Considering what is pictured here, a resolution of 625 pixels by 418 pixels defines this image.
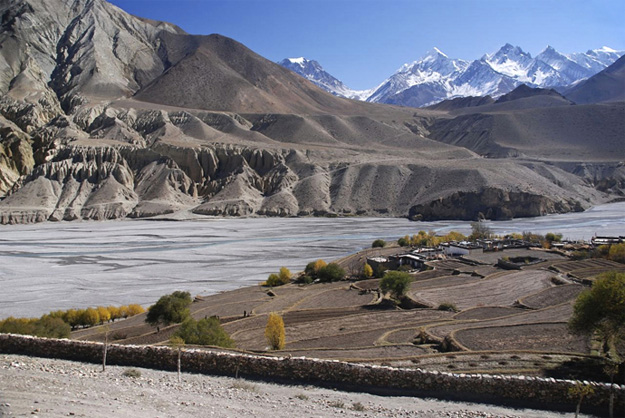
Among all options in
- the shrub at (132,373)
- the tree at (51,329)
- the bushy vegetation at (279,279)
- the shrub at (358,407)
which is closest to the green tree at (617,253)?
the bushy vegetation at (279,279)

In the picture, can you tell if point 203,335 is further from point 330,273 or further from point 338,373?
point 330,273

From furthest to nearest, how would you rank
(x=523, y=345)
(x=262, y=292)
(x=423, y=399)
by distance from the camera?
1. (x=262, y=292)
2. (x=523, y=345)
3. (x=423, y=399)

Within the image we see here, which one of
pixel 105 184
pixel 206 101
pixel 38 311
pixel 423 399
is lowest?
pixel 38 311

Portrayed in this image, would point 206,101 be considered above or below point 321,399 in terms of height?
above

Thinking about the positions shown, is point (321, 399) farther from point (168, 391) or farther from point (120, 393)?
point (120, 393)

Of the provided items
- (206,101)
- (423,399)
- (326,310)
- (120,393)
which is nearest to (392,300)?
(326,310)

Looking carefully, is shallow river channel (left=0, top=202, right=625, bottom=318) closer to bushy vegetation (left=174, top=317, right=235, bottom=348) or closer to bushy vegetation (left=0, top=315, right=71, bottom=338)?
bushy vegetation (left=0, top=315, right=71, bottom=338)
